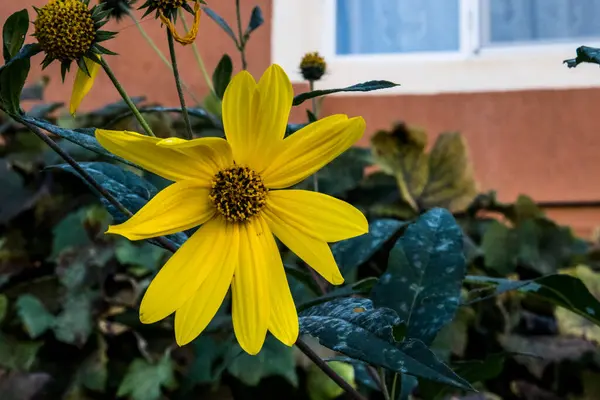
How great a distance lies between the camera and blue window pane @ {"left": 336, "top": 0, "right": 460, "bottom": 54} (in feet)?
6.67

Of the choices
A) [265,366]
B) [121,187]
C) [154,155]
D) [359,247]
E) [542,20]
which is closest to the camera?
[154,155]

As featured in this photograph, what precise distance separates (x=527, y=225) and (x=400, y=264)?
891mm

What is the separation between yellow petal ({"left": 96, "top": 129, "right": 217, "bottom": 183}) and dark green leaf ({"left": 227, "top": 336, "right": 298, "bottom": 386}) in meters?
0.65

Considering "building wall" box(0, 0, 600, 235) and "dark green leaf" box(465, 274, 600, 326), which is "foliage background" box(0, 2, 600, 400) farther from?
"building wall" box(0, 0, 600, 235)

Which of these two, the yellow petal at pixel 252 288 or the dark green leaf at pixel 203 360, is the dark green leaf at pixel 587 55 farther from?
the dark green leaf at pixel 203 360

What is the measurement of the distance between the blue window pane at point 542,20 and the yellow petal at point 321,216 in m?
1.77

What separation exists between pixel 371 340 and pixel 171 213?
0.44 feet

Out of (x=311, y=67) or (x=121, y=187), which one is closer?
(x=121, y=187)

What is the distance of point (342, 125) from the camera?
15.3 inches

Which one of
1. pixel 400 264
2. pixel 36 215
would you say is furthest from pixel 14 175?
pixel 400 264

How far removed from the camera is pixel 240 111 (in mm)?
390

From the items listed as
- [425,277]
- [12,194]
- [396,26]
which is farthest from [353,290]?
[396,26]

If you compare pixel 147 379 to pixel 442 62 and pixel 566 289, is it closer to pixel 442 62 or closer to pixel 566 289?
pixel 566 289

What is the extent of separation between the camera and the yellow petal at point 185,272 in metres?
0.37
